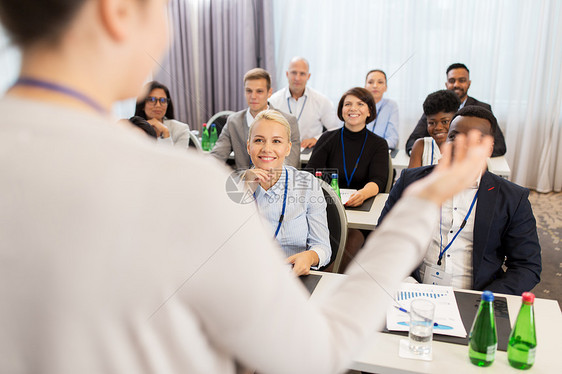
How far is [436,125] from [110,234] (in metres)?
3.13

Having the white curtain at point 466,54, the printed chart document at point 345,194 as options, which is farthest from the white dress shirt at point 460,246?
the white curtain at point 466,54

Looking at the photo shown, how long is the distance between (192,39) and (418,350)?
5494 mm

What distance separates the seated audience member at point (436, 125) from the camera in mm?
3164

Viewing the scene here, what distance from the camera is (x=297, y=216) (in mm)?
2201

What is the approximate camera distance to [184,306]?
42cm

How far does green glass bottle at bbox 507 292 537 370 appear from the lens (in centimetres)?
123

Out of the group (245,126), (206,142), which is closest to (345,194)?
(245,126)

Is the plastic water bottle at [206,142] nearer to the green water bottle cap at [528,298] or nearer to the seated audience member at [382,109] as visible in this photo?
the seated audience member at [382,109]

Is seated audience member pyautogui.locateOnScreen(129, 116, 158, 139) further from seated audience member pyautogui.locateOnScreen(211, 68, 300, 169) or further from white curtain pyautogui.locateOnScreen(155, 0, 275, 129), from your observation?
white curtain pyautogui.locateOnScreen(155, 0, 275, 129)

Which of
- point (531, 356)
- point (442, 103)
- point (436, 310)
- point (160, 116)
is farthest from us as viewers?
point (160, 116)

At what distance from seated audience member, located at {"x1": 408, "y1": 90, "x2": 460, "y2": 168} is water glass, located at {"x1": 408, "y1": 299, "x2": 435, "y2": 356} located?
2.00m

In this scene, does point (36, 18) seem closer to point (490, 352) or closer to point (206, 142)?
point (490, 352)

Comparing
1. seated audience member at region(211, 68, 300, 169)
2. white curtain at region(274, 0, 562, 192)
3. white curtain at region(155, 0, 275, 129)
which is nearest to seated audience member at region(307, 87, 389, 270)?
seated audience member at region(211, 68, 300, 169)

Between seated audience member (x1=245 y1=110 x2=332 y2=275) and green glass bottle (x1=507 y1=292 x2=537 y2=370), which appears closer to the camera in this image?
green glass bottle (x1=507 y1=292 x2=537 y2=370)
